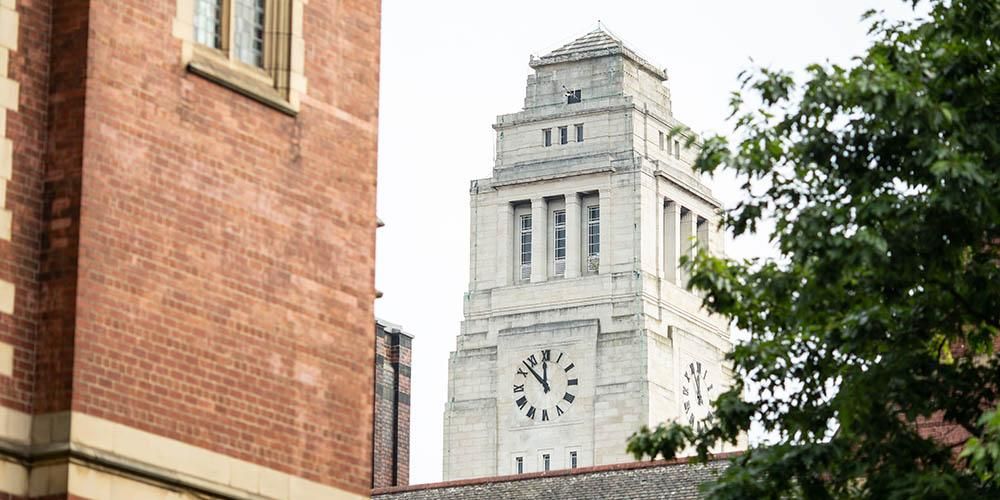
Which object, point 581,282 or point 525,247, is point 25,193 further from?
point 525,247

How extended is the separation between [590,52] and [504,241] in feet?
40.3

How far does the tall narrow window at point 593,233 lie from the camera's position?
162 metres

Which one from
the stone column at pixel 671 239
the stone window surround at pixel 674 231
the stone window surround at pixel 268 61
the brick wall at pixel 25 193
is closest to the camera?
the brick wall at pixel 25 193

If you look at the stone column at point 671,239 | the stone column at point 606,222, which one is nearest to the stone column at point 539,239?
the stone column at point 606,222

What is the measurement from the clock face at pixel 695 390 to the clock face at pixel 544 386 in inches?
256

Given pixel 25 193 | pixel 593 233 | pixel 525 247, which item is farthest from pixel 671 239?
pixel 25 193

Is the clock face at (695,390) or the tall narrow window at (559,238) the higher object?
the tall narrow window at (559,238)

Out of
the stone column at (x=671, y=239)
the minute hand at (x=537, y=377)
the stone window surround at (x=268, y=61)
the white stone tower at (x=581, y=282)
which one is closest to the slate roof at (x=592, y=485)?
the stone window surround at (x=268, y=61)

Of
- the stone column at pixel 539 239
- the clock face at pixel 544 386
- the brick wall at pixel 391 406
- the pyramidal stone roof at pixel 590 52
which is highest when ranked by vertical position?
the pyramidal stone roof at pixel 590 52

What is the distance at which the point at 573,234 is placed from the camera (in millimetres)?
162500

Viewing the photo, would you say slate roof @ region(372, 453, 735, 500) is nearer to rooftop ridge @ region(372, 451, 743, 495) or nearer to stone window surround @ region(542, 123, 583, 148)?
rooftop ridge @ region(372, 451, 743, 495)

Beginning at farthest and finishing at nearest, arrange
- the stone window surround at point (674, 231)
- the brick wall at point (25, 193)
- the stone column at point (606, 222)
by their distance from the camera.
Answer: the stone window surround at point (674, 231)
the stone column at point (606, 222)
the brick wall at point (25, 193)

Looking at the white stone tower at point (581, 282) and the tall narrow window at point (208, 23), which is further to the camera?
the white stone tower at point (581, 282)

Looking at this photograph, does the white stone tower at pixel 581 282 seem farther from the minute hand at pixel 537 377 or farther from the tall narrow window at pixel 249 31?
the tall narrow window at pixel 249 31
